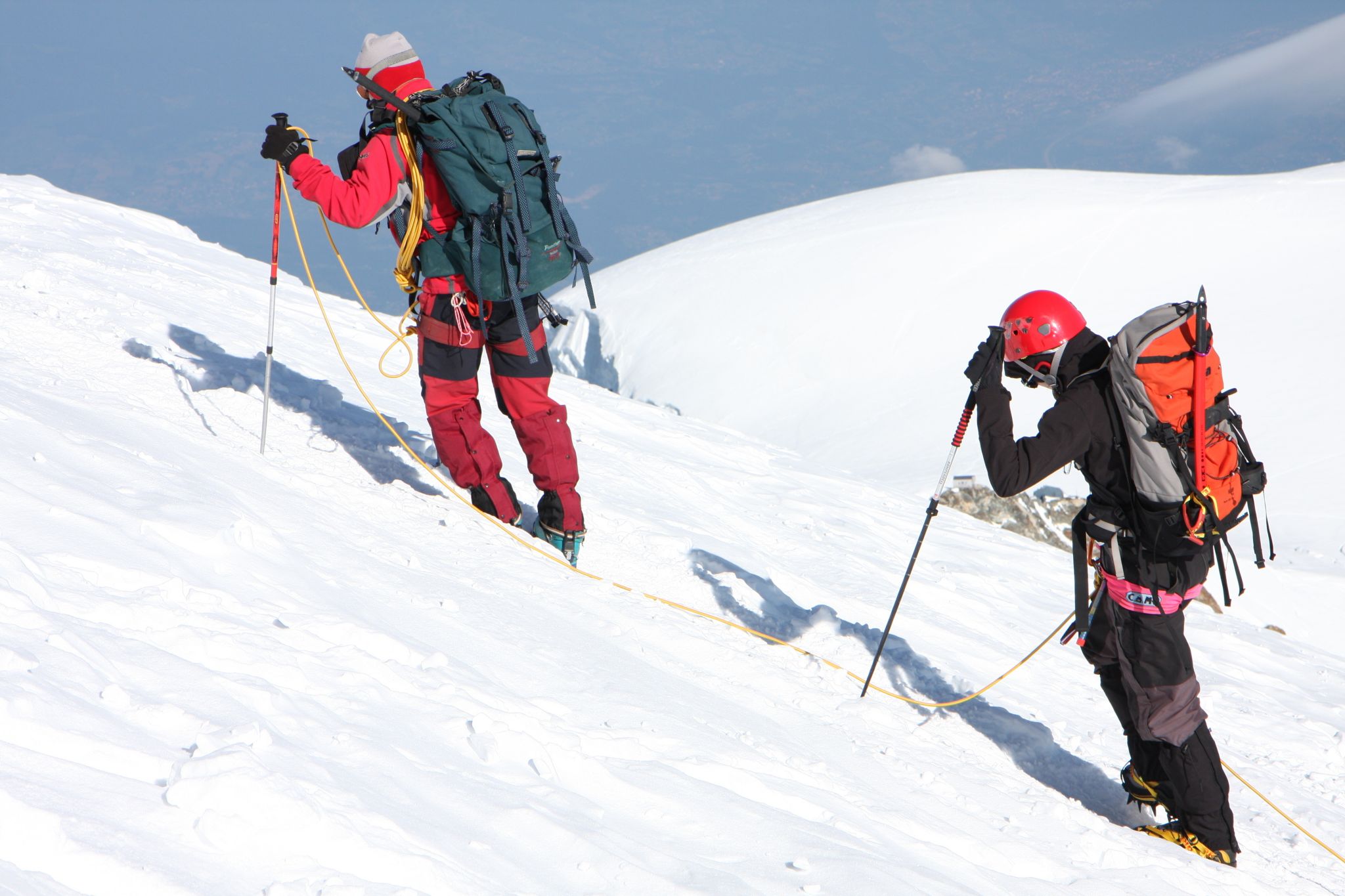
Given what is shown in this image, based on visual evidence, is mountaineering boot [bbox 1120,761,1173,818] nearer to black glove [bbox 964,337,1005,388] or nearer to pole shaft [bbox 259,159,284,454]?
black glove [bbox 964,337,1005,388]

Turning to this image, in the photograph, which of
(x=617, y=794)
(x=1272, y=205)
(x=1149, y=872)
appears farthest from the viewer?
(x=1272, y=205)

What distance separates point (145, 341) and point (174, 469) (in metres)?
2.91

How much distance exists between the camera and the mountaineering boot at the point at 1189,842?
4.12 meters

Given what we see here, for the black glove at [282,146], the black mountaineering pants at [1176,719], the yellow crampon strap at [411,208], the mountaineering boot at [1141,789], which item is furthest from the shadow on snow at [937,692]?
the black glove at [282,146]

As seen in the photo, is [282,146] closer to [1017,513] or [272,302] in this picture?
[272,302]

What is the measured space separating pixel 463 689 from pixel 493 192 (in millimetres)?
2590

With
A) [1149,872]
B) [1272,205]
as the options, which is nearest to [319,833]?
[1149,872]

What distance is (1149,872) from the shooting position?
377 cm

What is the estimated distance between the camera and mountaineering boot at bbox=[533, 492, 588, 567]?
18.1 feet

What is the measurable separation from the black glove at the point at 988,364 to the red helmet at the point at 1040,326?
101mm

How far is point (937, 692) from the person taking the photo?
546cm

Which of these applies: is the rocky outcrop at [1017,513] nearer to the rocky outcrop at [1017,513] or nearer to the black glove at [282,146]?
the rocky outcrop at [1017,513]

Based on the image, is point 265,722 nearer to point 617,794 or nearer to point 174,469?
point 617,794

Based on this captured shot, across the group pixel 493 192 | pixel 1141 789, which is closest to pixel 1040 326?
pixel 1141 789
